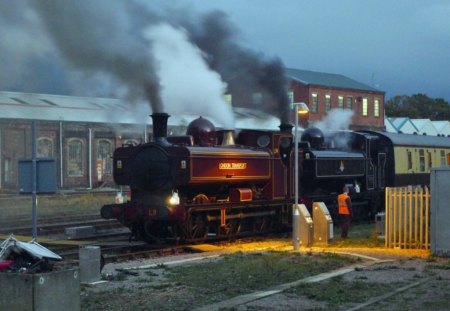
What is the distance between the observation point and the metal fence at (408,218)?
50.8 feet

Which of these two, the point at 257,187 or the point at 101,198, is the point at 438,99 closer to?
the point at 101,198

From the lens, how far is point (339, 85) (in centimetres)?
6731

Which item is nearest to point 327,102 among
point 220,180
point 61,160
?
point 61,160

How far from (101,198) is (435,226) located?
22.4 metres

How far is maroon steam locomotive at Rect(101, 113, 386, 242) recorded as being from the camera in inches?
675

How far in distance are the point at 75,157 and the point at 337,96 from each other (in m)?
31.5

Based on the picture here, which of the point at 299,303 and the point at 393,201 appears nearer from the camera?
the point at 299,303

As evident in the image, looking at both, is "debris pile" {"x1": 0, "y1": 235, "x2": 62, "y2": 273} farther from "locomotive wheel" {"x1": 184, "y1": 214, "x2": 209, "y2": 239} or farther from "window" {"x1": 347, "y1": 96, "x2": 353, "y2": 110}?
"window" {"x1": 347, "y1": 96, "x2": 353, "y2": 110}

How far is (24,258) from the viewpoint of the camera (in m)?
7.55

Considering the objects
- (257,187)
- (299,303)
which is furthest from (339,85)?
(299,303)

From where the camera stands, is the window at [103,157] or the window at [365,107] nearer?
the window at [103,157]

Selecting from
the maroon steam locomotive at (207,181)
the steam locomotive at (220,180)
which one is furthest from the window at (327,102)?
the maroon steam locomotive at (207,181)

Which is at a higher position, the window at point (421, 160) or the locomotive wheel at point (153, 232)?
the window at point (421, 160)

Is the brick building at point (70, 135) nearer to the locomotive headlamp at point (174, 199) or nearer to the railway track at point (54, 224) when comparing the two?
the railway track at point (54, 224)
